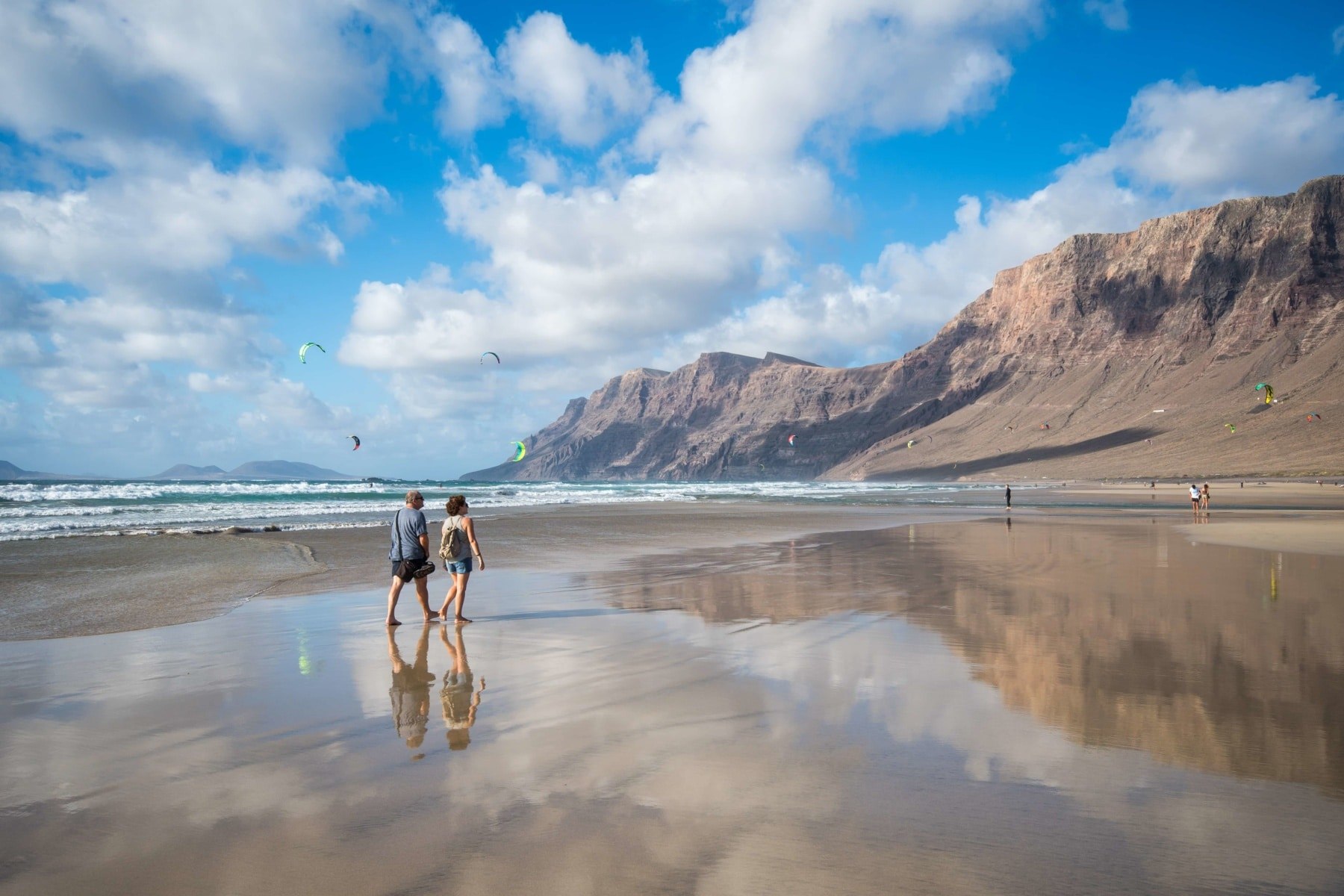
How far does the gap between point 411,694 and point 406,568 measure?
350 cm

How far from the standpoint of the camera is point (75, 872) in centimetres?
330

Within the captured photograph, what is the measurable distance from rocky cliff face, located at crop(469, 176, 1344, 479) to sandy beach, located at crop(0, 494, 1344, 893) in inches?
3333

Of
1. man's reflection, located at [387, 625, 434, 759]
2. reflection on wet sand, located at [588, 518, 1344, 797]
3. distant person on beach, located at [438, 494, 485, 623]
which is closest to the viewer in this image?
reflection on wet sand, located at [588, 518, 1344, 797]

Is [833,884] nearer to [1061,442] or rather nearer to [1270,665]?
[1270,665]

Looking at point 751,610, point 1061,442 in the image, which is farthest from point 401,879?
point 1061,442

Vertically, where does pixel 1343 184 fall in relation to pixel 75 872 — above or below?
above

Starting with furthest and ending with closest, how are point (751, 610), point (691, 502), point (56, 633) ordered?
1. point (691, 502)
2. point (751, 610)
3. point (56, 633)

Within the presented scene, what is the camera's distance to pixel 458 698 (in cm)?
595

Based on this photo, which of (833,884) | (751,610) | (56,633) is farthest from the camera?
(751,610)

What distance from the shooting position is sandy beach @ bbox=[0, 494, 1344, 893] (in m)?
3.30

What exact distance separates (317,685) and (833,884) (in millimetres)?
5038

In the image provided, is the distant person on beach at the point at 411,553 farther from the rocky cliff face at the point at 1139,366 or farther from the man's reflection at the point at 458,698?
the rocky cliff face at the point at 1139,366

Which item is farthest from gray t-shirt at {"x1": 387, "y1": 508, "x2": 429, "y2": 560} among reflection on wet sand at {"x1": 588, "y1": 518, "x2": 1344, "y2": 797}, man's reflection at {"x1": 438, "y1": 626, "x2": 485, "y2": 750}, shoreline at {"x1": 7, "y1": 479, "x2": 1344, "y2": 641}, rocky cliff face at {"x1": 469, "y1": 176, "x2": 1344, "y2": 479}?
rocky cliff face at {"x1": 469, "y1": 176, "x2": 1344, "y2": 479}

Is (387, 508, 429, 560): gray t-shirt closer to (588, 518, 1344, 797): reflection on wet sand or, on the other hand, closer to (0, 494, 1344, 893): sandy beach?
(0, 494, 1344, 893): sandy beach
